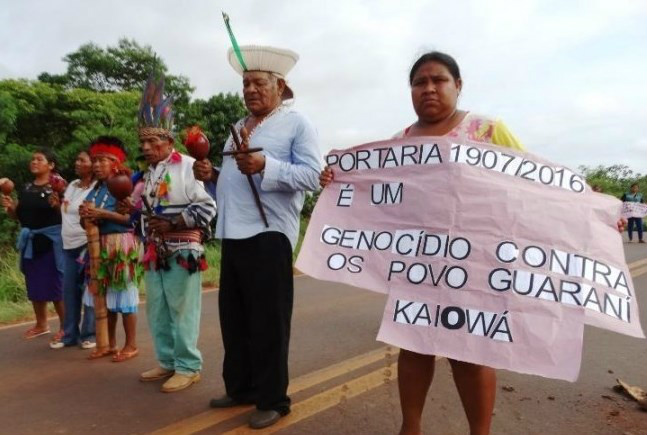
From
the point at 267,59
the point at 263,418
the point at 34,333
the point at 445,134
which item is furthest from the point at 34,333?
the point at 445,134

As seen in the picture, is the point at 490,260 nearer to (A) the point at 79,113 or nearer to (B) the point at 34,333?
(B) the point at 34,333

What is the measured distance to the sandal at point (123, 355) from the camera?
4513 millimetres

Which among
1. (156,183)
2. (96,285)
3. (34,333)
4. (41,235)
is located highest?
(156,183)

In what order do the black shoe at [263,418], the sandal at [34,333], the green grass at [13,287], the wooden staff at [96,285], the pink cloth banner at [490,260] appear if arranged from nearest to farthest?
the pink cloth banner at [490,260], the black shoe at [263,418], the wooden staff at [96,285], the sandal at [34,333], the green grass at [13,287]

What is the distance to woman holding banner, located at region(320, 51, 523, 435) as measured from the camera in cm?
254

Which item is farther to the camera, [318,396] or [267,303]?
[318,396]

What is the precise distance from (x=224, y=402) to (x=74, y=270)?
243 cm

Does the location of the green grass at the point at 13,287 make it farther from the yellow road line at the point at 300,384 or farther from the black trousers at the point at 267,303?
the black trousers at the point at 267,303

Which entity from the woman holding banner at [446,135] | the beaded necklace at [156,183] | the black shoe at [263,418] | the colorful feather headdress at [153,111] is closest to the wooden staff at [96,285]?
the beaded necklace at [156,183]

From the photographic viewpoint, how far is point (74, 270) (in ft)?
16.6

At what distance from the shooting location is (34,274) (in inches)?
212

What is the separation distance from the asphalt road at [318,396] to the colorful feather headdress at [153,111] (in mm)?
1785

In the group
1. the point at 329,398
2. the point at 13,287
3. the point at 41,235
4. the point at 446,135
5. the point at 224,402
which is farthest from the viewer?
the point at 13,287

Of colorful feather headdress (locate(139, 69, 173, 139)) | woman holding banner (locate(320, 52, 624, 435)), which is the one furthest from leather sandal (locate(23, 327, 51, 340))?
woman holding banner (locate(320, 52, 624, 435))
